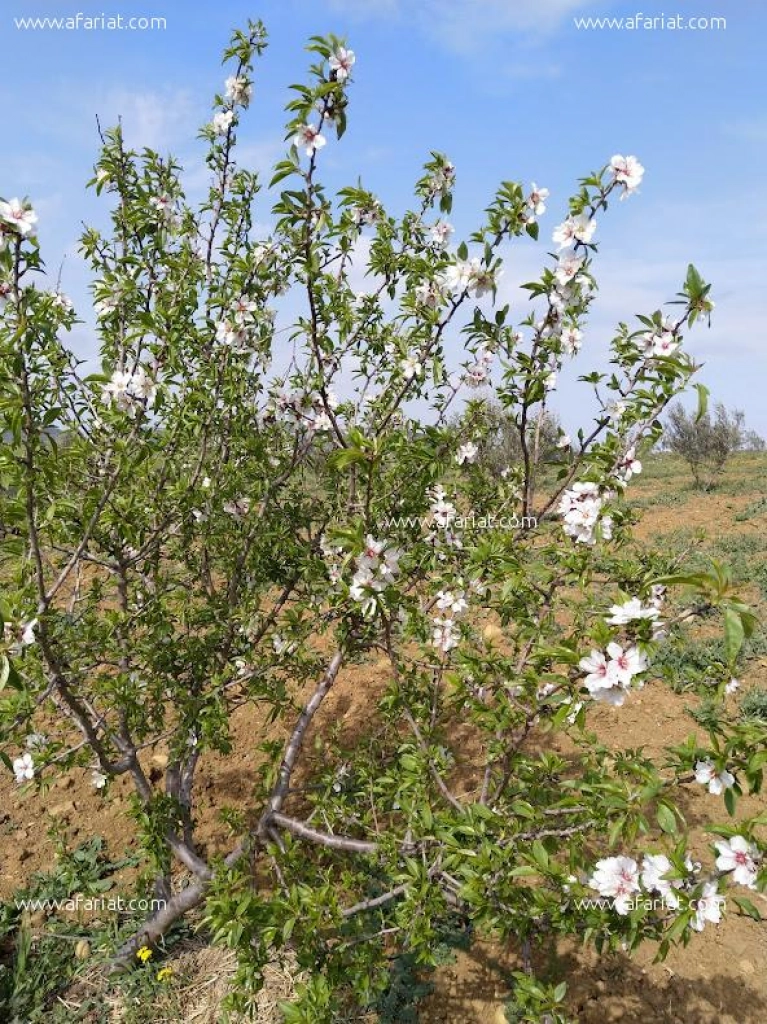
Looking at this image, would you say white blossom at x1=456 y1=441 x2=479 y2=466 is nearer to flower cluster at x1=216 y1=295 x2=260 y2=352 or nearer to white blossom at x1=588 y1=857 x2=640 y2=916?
flower cluster at x1=216 y1=295 x2=260 y2=352

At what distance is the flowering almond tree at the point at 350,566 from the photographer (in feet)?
6.37

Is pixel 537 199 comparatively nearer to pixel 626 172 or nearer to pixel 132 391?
pixel 626 172

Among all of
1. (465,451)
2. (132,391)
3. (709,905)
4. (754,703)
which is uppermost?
(132,391)

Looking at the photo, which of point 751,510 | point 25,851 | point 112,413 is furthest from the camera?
Result: point 751,510

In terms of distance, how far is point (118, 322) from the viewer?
323 centimetres

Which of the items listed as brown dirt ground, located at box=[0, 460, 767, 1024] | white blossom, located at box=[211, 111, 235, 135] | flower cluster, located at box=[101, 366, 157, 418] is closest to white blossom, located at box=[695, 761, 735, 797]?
brown dirt ground, located at box=[0, 460, 767, 1024]

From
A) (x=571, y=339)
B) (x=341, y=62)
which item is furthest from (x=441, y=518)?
(x=341, y=62)

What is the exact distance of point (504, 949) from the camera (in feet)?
11.4

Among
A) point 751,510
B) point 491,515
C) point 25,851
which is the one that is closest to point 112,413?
point 491,515

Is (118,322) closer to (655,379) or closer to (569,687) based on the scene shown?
(655,379)

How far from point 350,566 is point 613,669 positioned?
1.12m

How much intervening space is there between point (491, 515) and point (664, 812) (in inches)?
69.3

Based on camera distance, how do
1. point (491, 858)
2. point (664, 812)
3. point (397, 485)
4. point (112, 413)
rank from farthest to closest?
point (397, 485) < point (112, 413) < point (491, 858) < point (664, 812)

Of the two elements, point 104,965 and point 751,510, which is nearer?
point 104,965
